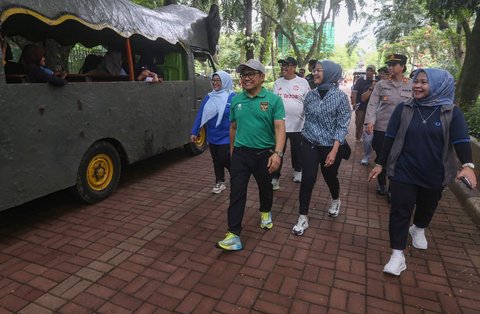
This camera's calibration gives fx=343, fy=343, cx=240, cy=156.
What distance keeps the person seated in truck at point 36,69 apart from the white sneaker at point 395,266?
357 cm

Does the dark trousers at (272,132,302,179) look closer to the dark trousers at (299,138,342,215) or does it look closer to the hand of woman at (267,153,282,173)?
the dark trousers at (299,138,342,215)

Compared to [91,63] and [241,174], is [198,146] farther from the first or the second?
[241,174]

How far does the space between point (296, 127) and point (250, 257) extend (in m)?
2.22

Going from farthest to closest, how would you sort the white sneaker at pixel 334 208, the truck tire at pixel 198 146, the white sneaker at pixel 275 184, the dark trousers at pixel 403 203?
the truck tire at pixel 198 146
the white sneaker at pixel 275 184
the white sneaker at pixel 334 208
the dark trousers at pixel 403 203

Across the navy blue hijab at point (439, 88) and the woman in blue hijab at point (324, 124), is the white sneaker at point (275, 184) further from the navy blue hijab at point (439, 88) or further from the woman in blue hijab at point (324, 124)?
the navy blue hijab at point (439, 88)

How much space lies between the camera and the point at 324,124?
11.2 ft

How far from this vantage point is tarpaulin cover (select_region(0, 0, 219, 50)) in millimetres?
3242

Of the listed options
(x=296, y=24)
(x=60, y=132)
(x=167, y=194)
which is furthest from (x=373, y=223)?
(x=296, y=24)

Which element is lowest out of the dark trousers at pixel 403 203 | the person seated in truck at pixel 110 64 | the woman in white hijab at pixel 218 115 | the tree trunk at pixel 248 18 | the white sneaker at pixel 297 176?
the white sneaker at pixel 297 176

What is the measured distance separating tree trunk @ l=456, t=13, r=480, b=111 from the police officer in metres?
3.53

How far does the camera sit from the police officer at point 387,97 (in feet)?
14.3

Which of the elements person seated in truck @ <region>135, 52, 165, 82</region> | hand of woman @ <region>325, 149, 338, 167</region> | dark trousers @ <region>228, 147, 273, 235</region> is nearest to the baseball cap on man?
dark trousers @ <region>228, 147, 273, 235</region>

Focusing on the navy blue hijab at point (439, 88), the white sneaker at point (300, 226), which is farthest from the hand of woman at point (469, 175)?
the white sneaker at point (300, 226)

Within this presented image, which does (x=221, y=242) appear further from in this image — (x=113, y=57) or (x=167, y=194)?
(x=113, y=57)
